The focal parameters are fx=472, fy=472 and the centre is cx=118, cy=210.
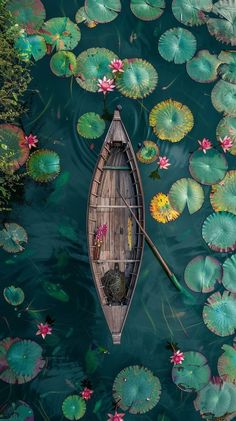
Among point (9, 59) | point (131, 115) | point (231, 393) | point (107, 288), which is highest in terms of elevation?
point (9, 59)

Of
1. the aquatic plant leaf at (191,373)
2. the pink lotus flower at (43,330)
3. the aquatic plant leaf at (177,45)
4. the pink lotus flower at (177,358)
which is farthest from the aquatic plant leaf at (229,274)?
the aquatic plant leaf at (177,45)

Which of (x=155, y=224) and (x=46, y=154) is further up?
(x=46, y=154)

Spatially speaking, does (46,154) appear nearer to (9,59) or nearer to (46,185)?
(46,185)

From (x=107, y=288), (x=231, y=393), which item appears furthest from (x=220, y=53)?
(x=231, y=393)

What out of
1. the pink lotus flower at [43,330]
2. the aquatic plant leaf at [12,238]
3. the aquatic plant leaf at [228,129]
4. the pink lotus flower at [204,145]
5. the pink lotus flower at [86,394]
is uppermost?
the aquatic plant leaf at [228,129]

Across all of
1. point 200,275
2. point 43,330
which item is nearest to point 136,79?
point 200,275

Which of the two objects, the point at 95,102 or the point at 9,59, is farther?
the point at 95,102

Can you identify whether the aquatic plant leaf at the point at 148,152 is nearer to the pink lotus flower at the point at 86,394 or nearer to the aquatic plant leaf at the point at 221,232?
the aquatic plant leaf at the point at 221,232
